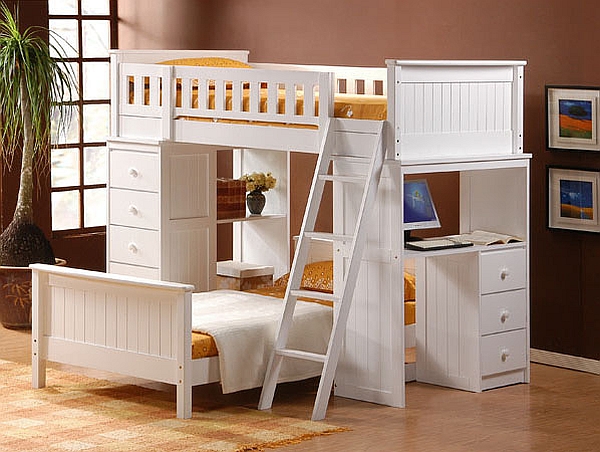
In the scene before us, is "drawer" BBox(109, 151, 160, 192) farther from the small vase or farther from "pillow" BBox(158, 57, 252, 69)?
the small vase

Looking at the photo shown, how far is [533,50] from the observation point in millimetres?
6125

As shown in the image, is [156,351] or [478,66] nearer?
[156,351]

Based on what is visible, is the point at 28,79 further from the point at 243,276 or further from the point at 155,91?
the point at 243,276

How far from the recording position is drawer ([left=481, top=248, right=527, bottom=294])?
557 cm

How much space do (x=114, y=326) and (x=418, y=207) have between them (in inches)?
55.9

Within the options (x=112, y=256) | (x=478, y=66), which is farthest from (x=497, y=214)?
(x=112, y=256)

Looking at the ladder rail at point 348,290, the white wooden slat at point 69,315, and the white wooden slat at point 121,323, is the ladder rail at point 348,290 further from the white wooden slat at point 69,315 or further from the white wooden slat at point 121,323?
the white wooden slat at point 69,315

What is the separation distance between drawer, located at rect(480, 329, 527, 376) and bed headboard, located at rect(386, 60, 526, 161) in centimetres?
81

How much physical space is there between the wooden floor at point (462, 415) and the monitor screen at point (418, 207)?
739mm

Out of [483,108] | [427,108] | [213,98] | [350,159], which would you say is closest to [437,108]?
[427,108]

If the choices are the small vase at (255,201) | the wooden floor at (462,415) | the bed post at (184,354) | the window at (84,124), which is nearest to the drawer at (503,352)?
the wooden floor at (462,415)

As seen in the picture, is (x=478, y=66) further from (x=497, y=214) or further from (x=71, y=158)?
(x=71, y=158)

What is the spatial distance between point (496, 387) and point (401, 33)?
2.02 m

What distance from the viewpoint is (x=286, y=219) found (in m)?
6.96
